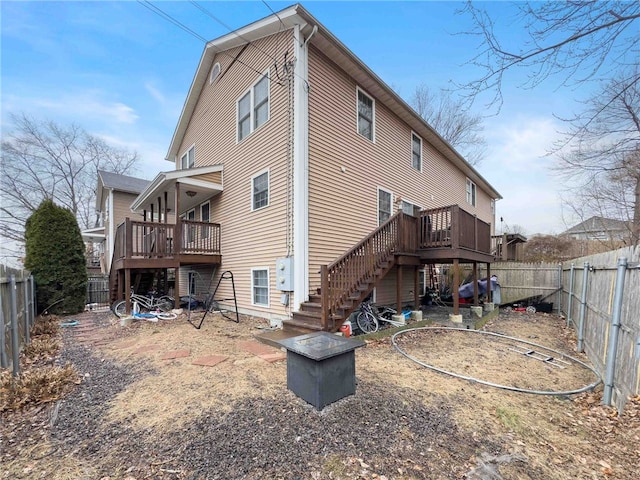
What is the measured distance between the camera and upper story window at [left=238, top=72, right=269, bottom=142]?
846 cm

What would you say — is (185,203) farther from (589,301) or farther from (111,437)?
(589,301)

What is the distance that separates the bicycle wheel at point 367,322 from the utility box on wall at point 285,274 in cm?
173

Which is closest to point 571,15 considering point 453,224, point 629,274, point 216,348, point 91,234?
point 629,274

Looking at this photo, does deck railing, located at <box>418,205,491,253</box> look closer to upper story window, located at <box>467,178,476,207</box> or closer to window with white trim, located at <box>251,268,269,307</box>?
window with white trim, located at <box>251,268,269,307</box>

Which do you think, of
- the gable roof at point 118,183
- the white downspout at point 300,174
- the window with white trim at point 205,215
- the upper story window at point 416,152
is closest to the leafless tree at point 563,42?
the white downspout at point 300,174

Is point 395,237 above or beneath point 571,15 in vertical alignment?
beneath

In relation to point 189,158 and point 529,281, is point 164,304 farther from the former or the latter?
point 529,281

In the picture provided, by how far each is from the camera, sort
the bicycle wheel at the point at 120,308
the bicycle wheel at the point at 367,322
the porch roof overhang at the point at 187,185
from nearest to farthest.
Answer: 1. the bicycle wheel at the point at 367,322
2. the porch roof overhang at the point at 187,185
3. the bicycle wheel at the point at 120,308

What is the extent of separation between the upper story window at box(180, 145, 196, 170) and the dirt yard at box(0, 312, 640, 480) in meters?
9.64

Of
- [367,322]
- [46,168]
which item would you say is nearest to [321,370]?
[367,322]

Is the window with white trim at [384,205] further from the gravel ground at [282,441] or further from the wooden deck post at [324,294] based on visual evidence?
the gravel ground at [282,441]

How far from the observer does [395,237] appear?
762 centimetres

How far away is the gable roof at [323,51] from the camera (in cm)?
721

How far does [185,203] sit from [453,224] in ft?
32.7
